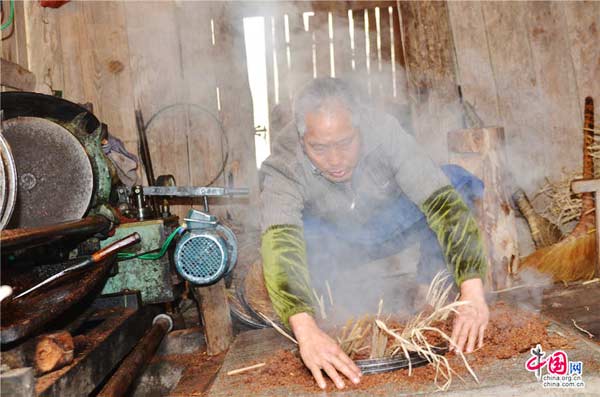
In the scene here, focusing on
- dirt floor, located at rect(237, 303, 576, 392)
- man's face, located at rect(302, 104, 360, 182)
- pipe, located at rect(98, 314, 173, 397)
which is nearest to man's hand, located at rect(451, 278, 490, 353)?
dirt floor, located at rect(237, 303, 576, 392)

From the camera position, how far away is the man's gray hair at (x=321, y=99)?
3215 mm

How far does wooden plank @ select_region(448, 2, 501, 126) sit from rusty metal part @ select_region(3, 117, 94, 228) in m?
3.68

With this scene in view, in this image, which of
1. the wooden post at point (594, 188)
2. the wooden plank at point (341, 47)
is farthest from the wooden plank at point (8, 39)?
the wooden post at point (594, 188)

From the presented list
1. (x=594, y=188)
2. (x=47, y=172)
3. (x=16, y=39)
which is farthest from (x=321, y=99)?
(x=16, y=39)

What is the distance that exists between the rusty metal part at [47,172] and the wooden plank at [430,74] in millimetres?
3202

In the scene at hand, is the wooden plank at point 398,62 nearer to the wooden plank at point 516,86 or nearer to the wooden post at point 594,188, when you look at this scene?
the wooden plank at point 516,86

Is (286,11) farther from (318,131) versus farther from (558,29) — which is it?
(318,131)

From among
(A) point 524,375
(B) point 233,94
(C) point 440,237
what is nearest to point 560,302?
(C) point 440,237

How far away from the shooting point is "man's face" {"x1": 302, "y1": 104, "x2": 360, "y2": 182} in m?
3.14

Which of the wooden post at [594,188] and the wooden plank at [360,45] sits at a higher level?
the wooden plank at [360,45]

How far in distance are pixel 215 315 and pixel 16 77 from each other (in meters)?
2.50

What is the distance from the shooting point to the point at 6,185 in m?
2.69

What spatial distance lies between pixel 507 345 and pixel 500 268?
1743 mm

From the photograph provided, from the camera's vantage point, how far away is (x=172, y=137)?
560 cm
